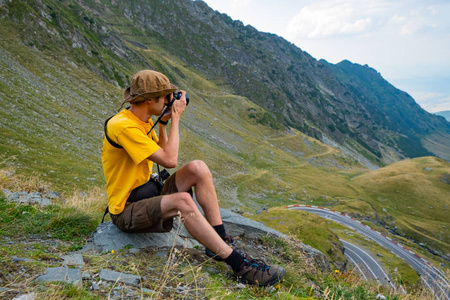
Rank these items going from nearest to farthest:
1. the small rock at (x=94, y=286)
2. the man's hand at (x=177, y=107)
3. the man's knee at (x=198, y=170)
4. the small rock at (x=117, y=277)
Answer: the small rock at (x=94, y=286) < the small rock at (x=117, y=277) < the man's knee at (x=198, y=170) < the man's hand at (x=177, y=107)

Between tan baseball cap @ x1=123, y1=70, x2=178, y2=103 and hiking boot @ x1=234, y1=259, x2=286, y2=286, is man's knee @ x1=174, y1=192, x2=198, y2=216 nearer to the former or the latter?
hiking boot @ x1=234, y1=259, x2=286, y2=286

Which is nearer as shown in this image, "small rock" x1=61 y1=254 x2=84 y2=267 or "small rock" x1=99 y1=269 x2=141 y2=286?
"small rock" x1=99 y1=269 x2=141 y2=286

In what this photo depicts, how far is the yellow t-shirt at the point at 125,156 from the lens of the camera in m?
4.06

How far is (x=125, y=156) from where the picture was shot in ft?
14.4

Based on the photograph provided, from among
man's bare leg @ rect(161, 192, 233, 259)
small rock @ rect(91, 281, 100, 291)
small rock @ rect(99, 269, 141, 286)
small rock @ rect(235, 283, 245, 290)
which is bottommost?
small rock @ rect(235, 283, 245, 290)

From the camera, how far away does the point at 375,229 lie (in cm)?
6000

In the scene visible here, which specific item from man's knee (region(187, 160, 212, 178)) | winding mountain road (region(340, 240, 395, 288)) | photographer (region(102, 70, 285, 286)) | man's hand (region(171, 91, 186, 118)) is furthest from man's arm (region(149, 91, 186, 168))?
winding mountain road (region(340, 240, 395, 288))

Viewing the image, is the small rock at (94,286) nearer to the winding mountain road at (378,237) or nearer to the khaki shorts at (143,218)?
the khaki shorts at (143,218)

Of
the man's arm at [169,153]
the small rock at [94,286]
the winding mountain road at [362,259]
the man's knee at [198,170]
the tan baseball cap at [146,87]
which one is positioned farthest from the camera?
the winding mountain road at [362,259]

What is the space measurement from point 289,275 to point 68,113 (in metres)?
34.7

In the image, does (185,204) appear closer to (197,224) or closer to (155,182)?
(197,224)

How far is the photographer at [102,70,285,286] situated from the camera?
4.01 m

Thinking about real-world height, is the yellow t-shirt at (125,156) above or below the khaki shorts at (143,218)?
above

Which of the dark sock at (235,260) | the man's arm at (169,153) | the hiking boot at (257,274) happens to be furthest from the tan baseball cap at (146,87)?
the hiking boot at (257,274)
